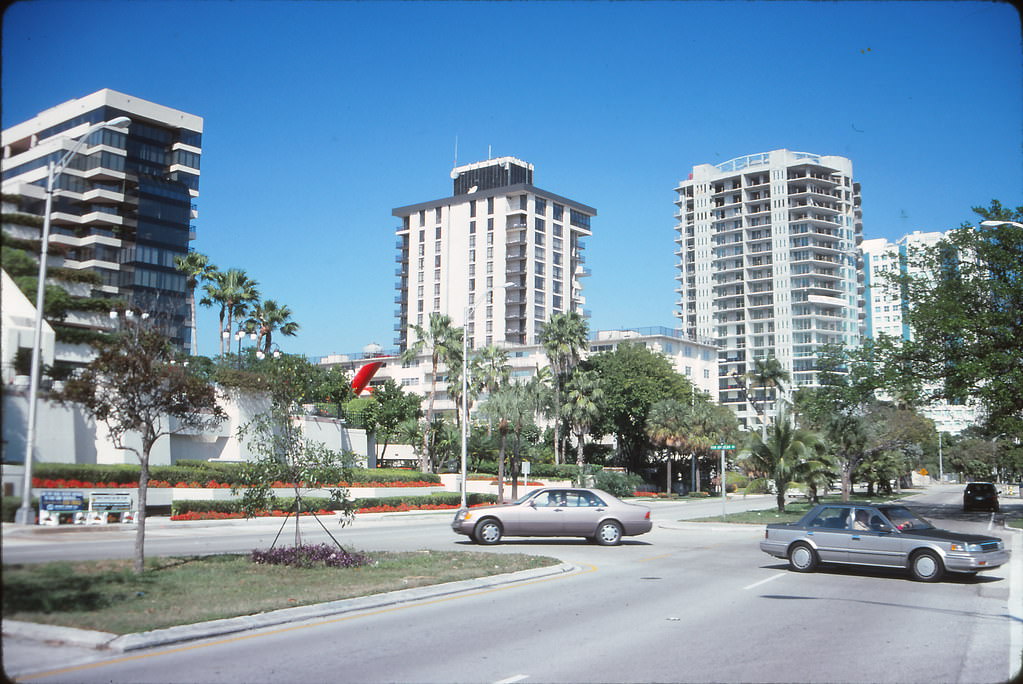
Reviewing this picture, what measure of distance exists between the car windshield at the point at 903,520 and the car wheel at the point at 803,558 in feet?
5.30

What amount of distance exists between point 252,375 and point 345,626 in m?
25.9

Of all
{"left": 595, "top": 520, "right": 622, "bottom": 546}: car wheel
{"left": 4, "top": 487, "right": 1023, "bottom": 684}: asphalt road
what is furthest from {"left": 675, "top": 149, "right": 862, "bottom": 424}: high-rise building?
{"left": 4, "top": 487, "right": 1023, "bottom": 684}: asphalt road

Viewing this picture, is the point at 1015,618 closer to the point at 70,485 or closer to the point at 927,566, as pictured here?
the point at 927,566

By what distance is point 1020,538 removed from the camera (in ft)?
88.9

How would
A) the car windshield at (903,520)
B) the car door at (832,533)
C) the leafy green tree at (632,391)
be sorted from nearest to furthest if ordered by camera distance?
the car windshield at (903,520)
the car door at (832,533)
the leafy green tree at (632,391)

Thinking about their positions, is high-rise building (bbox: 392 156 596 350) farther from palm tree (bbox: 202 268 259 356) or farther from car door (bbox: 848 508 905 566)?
car door (bbox: 848 508 905 566)

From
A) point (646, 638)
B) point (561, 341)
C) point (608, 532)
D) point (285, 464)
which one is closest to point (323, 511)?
point (608, 532)

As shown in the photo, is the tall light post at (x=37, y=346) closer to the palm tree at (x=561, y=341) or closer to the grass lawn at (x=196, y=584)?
the grass lawn at (x=196, y=584)

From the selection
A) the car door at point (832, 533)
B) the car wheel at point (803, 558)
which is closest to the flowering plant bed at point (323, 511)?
the car wheel at point (803, 558)

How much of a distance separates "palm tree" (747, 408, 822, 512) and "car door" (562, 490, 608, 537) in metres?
14.9

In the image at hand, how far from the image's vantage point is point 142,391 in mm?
12609

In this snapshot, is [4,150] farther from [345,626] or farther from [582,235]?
[582,235]

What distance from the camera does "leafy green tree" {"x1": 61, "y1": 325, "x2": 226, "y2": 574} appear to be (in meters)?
11.3

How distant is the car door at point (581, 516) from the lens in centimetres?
2169
